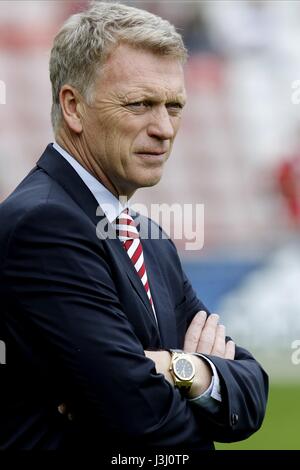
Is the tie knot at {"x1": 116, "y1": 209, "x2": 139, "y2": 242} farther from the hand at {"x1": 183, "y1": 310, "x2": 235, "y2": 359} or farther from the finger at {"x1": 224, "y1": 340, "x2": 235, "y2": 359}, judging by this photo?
the finger at {"x1": 224, "y1": 340, "x2": 235, "y2": 359}

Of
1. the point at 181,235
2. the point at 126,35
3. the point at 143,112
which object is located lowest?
the point at 181,235

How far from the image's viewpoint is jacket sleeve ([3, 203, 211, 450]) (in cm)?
258

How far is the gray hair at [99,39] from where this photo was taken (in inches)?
114

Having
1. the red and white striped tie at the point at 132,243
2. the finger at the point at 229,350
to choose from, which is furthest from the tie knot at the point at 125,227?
the finger at the point at 229,350

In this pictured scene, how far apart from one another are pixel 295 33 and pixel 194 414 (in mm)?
10541

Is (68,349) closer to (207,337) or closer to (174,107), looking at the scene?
(207,337)

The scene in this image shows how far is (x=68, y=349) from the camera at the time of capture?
2.58 meters

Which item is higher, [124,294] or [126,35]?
[126,35]

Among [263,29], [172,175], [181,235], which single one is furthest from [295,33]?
[181,235]

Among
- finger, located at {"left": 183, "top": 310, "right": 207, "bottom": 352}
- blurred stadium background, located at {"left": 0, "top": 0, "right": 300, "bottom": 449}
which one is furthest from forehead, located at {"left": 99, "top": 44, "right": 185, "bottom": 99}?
blurred stadium background, located at {"left": 0, "top": 0, "right": 300, "bottom": 449}

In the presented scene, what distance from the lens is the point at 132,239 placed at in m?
3.04
